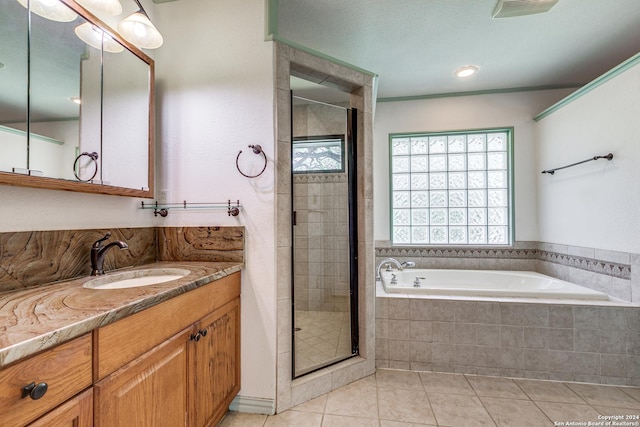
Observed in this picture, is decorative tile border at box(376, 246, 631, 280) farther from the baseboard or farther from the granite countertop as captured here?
the granite countertop

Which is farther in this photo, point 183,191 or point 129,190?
point 183,191

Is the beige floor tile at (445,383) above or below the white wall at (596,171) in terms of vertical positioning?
below

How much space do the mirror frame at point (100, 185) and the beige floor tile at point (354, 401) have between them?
1684 millimetres

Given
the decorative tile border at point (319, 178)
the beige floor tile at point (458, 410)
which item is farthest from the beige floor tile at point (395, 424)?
the decorative tile border at point (319, 178)

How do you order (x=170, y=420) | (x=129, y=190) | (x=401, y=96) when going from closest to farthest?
(x=170, y=420) → (x=129, y=190) → (x=401, y=96)

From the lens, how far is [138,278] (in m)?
1.40

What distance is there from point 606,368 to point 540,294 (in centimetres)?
56

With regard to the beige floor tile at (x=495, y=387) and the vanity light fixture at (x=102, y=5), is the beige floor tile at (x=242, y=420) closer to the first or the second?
the beige floor tile at (x=495, y=387)

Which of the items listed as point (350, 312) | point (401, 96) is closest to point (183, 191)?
point (350, 312)

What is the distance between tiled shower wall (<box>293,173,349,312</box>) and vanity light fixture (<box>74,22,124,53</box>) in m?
1.20

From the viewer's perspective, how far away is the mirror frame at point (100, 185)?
3.31 ft

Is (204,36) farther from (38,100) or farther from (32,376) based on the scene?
(32,376)

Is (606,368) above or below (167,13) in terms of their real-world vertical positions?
below

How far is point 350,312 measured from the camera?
2.00 meters
